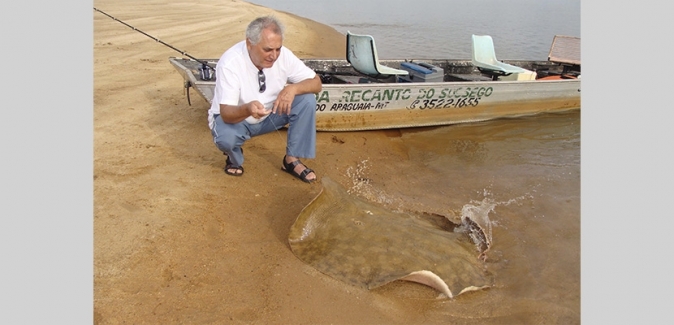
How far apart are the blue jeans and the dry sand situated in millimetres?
335

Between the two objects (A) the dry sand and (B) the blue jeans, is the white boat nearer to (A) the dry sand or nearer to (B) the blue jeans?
(A) the dry sand

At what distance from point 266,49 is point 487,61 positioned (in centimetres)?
573

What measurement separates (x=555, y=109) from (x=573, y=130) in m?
0.59

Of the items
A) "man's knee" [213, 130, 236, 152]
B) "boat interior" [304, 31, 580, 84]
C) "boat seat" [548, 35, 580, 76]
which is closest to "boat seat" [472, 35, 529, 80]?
"boat interior" [304, 31, 580, 84]

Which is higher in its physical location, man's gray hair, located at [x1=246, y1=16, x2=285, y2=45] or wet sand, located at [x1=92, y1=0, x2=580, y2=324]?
man's gray hair, located at [x1=246, y1=16, x2=285, y2=45]

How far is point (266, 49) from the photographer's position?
4055mm

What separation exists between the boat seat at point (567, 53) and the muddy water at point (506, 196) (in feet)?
6.44

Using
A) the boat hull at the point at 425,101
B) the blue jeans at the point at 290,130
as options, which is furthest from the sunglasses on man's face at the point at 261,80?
the boat hull at the point at 425,101

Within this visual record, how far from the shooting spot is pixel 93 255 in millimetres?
3441

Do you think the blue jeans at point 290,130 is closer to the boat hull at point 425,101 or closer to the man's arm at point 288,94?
the man's arm at point 288,94

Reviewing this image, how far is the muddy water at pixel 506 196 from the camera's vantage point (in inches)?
133

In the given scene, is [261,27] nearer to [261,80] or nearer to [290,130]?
[261,80]

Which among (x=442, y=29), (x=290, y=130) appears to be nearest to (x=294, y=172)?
(x=290, y=130)

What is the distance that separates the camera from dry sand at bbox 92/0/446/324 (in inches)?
122
